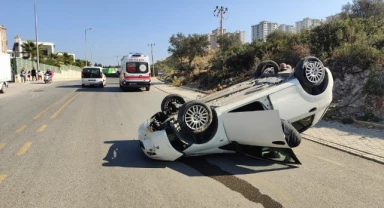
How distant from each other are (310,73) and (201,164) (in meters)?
2.39

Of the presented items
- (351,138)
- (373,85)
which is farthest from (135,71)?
(351,138)

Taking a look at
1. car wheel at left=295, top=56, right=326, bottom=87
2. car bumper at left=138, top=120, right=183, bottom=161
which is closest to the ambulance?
car bumper at left=138, top=120, right=183, bottom=161

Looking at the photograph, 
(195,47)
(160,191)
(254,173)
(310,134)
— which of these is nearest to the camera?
(160,191)

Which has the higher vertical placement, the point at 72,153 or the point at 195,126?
the point at 195,126

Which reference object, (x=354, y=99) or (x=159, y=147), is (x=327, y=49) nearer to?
(x=354, y=99)

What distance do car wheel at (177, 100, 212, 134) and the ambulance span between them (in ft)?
62.4

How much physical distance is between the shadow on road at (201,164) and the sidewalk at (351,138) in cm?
182

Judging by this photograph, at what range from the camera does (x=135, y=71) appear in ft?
79.5

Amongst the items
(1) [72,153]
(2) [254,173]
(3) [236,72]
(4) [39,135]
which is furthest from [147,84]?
(2) [254,173]

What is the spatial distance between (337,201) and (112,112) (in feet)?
32.3

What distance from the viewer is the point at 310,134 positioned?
26.5ft

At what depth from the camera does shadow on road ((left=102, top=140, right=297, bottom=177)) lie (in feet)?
17.5

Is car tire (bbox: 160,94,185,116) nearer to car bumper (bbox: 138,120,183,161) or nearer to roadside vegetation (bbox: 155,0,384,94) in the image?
car bumper (bbox: 138,120,183,161)

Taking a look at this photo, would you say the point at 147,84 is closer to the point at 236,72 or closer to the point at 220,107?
the point at 236,72
